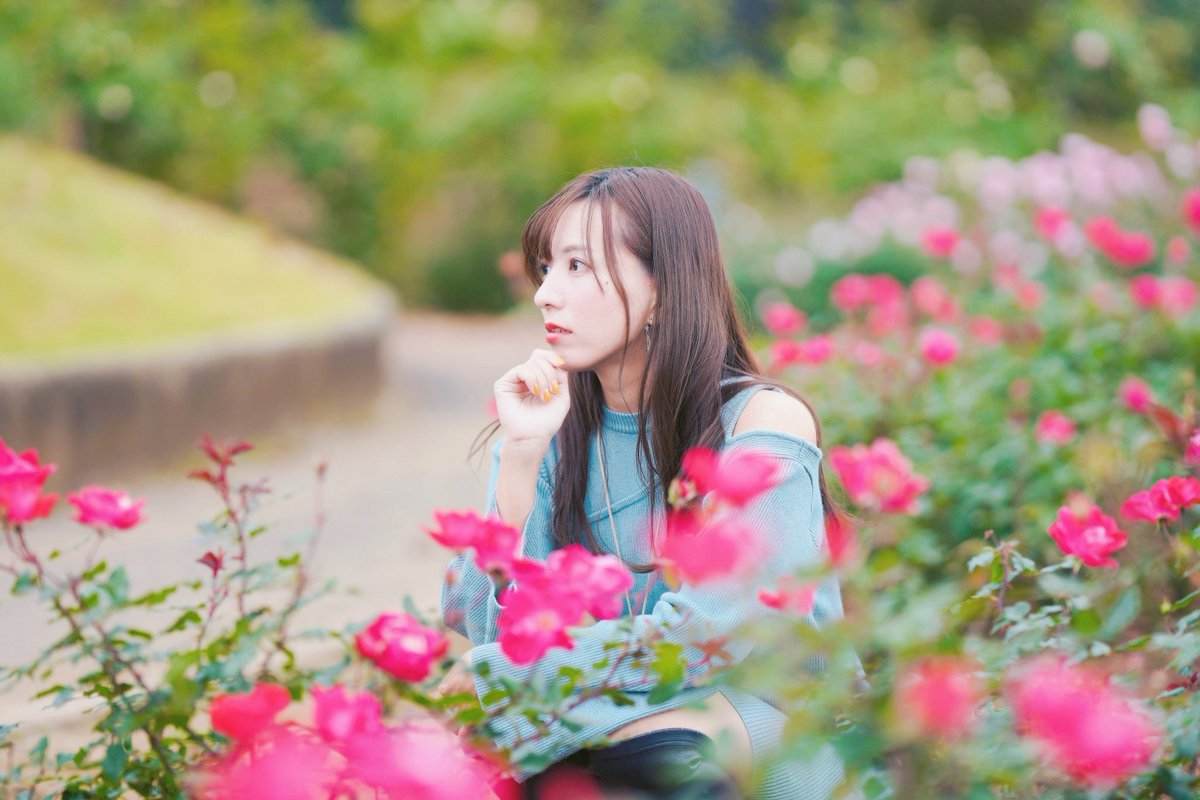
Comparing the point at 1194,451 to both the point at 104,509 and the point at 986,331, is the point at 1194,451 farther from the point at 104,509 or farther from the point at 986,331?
the point at 986,331

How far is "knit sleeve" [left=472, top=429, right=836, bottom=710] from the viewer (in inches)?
52.2

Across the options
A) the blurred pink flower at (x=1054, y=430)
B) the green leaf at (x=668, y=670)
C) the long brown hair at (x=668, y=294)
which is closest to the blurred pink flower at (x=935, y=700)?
the green leaf at (x=668, y=670)

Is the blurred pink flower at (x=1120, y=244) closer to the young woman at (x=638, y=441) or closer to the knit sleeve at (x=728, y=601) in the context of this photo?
the young woman at (x=638, y=441)

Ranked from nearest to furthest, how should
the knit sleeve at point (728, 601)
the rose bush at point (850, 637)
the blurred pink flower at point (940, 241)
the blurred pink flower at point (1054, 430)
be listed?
the rose bush at point (850, 637), the knit sleeve at point (728, 601), the blurred pink flower at point (1054, 430), the blurred pink flower at point (940, 241)

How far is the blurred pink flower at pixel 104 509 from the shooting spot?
1.33m

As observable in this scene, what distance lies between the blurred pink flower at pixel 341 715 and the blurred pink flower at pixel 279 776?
0.07 ft

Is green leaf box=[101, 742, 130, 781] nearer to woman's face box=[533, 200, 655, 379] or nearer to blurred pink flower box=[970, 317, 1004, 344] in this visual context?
woman's face box=[533, 200, 655, 379]

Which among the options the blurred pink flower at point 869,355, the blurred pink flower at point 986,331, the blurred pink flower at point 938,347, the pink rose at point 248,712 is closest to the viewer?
the pink rose at point 248,712

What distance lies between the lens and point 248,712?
0.99 m

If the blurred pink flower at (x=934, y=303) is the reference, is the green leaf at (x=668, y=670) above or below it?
above

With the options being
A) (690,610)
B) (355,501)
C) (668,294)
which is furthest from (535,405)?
(355,501)

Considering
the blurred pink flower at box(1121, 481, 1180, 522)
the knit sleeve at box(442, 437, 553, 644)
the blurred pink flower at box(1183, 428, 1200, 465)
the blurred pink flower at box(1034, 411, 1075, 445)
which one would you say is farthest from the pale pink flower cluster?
the blurred pink flower at box(1034, 411, 1075, 445)

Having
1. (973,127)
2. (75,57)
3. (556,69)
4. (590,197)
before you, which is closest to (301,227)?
(75,57)

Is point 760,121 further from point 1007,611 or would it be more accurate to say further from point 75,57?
point 1007,611
